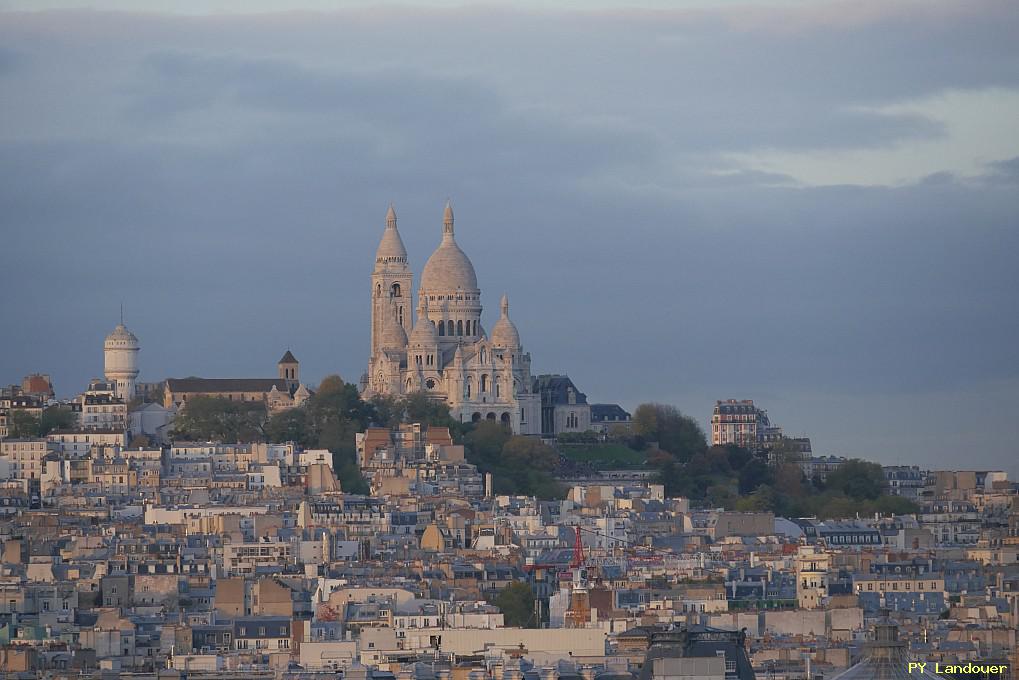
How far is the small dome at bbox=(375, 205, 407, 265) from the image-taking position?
15975cm

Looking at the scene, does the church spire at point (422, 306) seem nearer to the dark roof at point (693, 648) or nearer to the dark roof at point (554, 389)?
the dark roof at point (554, 389)

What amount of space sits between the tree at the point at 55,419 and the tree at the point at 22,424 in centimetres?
23

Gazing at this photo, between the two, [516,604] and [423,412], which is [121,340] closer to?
[423,412]

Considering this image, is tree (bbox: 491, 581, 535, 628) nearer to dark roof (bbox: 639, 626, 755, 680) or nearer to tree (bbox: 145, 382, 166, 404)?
dark roof (bbox: 639, 626, 755, 680)

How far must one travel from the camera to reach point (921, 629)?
84062 mm

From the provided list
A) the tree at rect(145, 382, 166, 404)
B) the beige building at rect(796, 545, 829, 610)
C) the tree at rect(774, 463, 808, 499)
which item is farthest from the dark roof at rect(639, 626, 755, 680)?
the tree at rect(145, 382, 166, 404)

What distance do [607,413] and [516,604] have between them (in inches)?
2603

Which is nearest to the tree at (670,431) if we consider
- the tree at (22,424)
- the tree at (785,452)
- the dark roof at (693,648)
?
the tree at (785,452)

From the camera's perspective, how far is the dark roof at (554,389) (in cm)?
15812

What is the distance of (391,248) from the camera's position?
525ft

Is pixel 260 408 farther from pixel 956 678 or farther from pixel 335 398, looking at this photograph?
pixel 956 678

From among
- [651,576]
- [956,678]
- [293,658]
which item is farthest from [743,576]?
[956,678]

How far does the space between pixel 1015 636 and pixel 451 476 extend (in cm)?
5991

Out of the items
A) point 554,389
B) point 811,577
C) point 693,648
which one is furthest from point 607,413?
point 693,648
